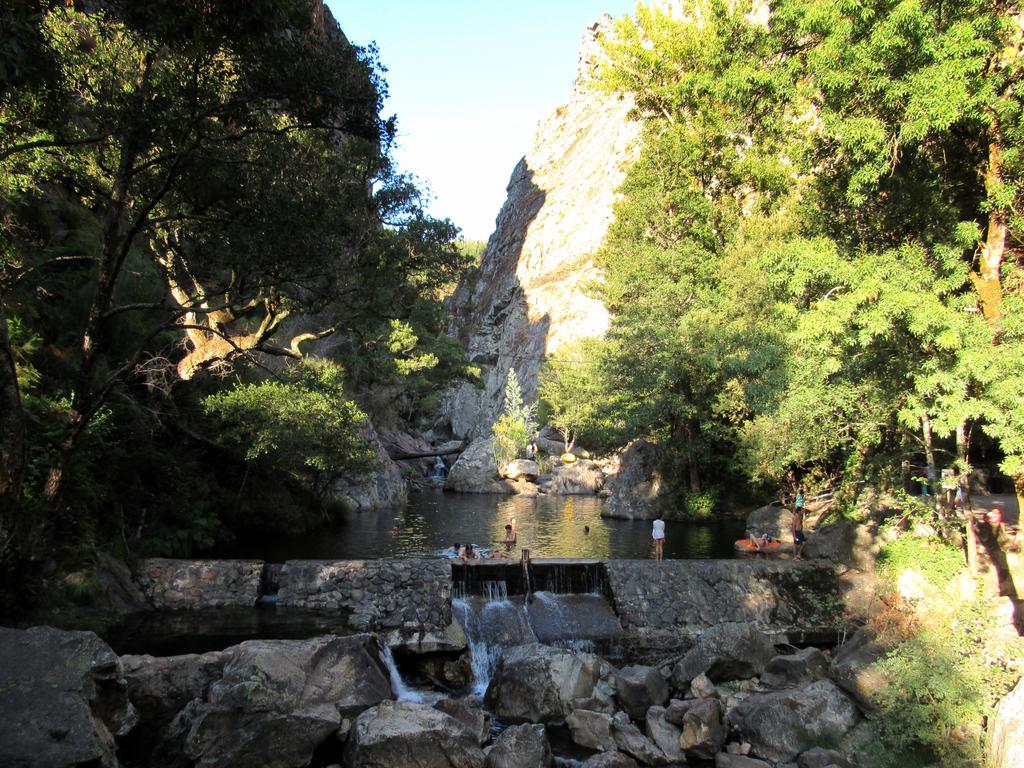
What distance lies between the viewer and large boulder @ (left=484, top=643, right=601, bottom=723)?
1036cm

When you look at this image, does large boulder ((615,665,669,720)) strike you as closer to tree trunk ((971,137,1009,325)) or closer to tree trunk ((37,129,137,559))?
tree trunk ((971,137,1009,325))

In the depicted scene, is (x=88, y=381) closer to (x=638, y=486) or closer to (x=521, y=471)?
(x=638, y=486)

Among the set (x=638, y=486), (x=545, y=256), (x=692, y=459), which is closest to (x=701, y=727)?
(x=692, y=459)

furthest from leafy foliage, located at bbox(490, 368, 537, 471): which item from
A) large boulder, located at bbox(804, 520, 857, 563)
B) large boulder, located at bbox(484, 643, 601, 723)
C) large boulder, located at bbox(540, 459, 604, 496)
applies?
large boulder, located at bbox(484, 643, 601, 723)

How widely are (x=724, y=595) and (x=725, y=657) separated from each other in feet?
13.2

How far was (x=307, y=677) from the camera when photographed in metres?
9.68

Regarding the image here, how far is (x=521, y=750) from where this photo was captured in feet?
28.1

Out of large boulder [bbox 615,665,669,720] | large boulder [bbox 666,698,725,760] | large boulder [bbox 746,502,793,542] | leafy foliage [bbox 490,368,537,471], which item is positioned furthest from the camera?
leafy foliage [bbox 490,368,537,471]

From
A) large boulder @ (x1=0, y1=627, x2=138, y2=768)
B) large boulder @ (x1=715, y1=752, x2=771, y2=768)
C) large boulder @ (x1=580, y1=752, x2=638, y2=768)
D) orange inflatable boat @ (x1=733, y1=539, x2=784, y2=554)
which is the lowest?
large boulder @ (x1=715, y1=752, x2=771, y2=768)

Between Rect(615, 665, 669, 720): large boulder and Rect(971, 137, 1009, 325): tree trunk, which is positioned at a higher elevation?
Rect(971, 137, 1009, 325): tree trunk

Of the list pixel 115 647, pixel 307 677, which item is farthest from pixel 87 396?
pixel 307 677

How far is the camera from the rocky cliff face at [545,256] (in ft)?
248

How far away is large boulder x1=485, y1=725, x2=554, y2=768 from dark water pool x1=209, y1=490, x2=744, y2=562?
11.1 meters

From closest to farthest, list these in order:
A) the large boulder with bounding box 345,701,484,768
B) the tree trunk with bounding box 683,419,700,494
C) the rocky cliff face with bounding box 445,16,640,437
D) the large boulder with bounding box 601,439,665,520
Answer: the large boulder with bounding box 345,701,484,768 < the tree trunk with bounding box 683,419,700,494 < the large boulder with bounding box 601,439,665,520 < the rocky cliff face with bounding box 445,16,640,437
